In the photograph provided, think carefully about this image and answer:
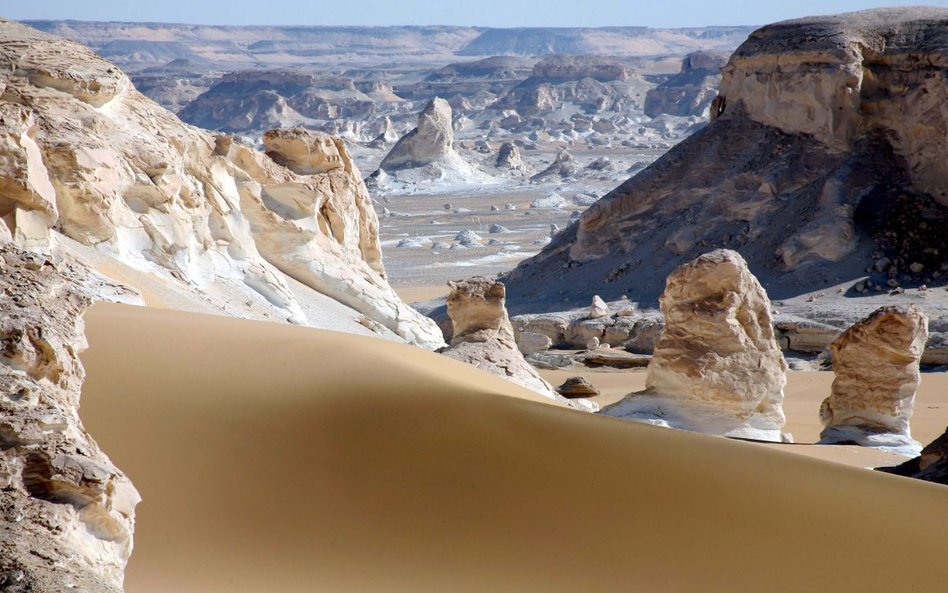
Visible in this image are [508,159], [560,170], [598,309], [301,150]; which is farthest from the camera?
[508,159]

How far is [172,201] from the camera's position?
12141mm

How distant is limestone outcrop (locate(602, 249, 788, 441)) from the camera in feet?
38.5

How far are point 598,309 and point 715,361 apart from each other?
40.5ft

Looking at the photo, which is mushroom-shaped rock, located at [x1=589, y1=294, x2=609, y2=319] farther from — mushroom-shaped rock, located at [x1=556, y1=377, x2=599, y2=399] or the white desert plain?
mushroom-shaped rock, located at [x1=556, y1=377, x2=599, y2=399]

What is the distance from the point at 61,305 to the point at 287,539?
56.2 inches

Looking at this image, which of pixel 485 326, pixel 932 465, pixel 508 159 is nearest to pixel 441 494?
pixel 932 465

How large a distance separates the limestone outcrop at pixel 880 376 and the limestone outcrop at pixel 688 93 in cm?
7588

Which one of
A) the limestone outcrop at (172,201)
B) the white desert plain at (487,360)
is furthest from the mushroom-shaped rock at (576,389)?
the limestone outcrop at (172,201)

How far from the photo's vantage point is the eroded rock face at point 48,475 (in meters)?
3.79

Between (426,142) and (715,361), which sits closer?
(715,361)

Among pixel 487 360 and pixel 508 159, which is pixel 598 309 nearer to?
pixel 487 360

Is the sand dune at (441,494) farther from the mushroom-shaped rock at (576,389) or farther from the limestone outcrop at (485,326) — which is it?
the mushroom-shaped rock at (576,389)

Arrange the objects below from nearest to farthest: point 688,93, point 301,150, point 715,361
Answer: point 715,361
point 301,150
point 688,93

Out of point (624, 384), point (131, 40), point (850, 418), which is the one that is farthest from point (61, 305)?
point (131, 40)
